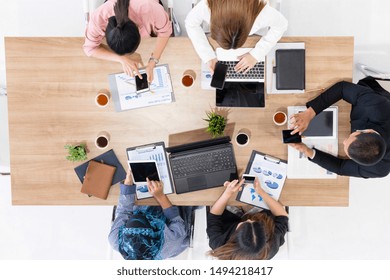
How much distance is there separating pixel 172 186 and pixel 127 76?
2.20ft

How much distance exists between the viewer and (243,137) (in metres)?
2.17

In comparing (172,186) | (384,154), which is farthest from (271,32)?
(172,186)

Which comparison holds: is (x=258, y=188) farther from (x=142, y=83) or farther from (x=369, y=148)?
(x=142, y=83)

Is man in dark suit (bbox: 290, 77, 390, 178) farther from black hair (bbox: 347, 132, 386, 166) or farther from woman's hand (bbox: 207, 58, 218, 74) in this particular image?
woman's hand (bbox: 207, 58, 218, 74)

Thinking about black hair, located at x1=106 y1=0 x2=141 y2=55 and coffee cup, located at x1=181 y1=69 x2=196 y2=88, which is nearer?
black hair, located at x1=106 y1=0 x2=141 y2=55

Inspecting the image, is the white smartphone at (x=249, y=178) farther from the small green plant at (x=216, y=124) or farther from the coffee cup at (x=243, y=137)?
the small green plant at (x=216, y=124)

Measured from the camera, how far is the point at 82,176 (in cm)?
221

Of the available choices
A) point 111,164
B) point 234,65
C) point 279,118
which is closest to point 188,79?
point 234,65

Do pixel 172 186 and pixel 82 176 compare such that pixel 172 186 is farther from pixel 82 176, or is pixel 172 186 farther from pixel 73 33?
pixel 73 33

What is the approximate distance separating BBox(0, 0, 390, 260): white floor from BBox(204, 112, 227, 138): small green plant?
1094 millimetres

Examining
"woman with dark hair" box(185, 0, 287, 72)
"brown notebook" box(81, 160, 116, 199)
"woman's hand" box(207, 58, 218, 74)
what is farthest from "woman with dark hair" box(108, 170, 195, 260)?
"woman with dark hair" box(185, 0, 287, 72)

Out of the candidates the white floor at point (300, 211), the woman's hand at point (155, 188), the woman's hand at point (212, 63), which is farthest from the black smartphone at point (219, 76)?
the white floor at point (300, 211)

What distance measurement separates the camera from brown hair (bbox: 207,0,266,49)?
66.7 inches

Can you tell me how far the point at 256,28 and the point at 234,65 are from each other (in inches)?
8.9
